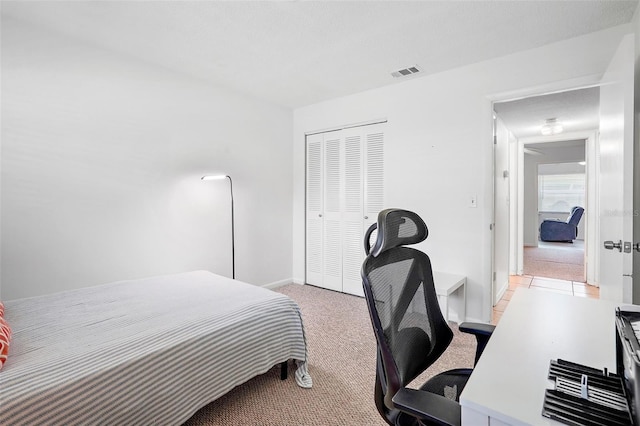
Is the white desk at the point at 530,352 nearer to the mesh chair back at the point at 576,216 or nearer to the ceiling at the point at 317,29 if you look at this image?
the ceiling at the point at 317,29

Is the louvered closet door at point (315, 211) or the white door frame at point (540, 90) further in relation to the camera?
the louvered closet door at point (315, 211)

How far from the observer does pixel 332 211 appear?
4.14 m

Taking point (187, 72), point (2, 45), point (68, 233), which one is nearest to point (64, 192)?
point (68, 233)

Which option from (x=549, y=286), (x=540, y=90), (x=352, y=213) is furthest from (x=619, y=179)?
(x=549, y=286)

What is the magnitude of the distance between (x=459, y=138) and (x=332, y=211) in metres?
1.73

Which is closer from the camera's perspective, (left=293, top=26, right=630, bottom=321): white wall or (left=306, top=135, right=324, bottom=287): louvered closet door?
(left=293, top=26, right=630, bottom=321): white wall

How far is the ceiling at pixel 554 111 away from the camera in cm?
339

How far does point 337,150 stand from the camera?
4.05 meters

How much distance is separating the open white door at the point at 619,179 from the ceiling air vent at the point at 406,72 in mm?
1458

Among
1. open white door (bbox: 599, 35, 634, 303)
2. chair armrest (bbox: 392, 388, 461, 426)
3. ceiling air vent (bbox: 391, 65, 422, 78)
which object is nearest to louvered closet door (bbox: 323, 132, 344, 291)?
ceiling air vent (bbox: 391, 65, 422, 78)

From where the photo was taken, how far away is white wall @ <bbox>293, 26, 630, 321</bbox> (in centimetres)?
262

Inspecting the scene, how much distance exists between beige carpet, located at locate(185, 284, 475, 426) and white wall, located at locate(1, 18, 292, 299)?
5.15 feet

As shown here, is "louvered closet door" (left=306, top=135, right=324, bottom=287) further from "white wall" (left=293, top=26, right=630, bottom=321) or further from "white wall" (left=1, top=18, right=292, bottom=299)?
"white wall" (left=293, top=26, right=630, bottom=321)

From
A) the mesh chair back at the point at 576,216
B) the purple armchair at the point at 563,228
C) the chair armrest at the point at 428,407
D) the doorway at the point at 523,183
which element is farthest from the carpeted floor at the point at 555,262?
the chair armrest at the point at 428,407
